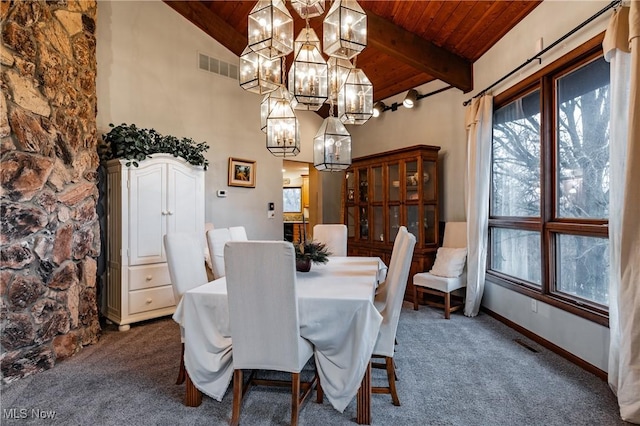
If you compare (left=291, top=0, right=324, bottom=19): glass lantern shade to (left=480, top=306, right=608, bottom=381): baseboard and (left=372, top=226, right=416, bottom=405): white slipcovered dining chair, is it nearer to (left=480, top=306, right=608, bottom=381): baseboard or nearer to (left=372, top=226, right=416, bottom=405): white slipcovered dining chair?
(left=372, top=226, right=416, bottom=405): white slipcovered dining chair

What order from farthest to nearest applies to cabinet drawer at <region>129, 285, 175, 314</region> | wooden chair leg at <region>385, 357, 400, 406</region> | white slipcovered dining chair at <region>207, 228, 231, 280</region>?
cabinet drawer at <region>129, 285, 175, 314</region> → white slipcovered dining chair at <region>207, 228, 231, 280</region> → wooden chair leg at <region>385, 357, 400, 406</region>

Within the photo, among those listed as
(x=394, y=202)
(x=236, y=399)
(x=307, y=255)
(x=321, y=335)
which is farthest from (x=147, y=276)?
(x=394, y=202)

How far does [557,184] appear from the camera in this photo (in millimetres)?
2957

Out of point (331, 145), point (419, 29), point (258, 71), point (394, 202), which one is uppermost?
point (419, 29)

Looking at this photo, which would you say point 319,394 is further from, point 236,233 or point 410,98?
point 410,98

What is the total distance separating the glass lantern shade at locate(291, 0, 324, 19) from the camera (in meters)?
2.13

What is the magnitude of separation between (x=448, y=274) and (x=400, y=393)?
6.74 ft

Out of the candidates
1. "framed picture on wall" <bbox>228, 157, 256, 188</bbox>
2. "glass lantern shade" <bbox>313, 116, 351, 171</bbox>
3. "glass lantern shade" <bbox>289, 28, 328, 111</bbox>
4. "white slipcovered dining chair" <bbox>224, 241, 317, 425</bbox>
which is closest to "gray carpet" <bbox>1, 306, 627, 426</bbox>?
"white slipcovered dining chair" <bbox>224, 241, 317, 425</bbox>

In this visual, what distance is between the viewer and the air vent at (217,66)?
4645 millimetres

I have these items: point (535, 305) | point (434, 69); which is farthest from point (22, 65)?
point (535, 305)

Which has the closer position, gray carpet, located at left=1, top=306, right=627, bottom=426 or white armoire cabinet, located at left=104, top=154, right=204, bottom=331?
gray carpet, located at left=1, top=306, right=627, bottom=426

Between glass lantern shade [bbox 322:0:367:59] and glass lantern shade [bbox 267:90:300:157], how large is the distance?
0.66 metres

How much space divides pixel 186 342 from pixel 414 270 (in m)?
3.19

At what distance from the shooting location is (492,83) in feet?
12.3
